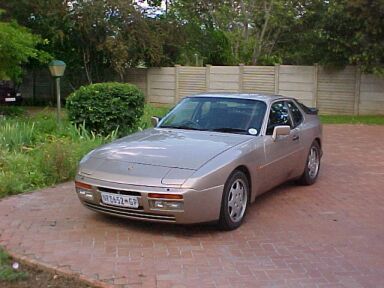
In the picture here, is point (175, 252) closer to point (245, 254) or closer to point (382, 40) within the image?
point (245, 254)

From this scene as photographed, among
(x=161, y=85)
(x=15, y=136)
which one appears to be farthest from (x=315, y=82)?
(x=15, y=136)

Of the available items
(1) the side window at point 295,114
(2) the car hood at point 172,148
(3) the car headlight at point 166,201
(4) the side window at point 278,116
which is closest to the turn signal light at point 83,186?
(2) the car hood at point 172,148

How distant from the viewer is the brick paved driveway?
14.4ft

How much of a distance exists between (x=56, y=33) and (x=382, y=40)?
42.2 feet

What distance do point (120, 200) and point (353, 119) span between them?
14.8 meters

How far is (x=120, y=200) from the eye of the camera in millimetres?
5270

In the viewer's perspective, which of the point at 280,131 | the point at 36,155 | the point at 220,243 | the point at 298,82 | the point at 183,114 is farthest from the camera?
the point at 298,82

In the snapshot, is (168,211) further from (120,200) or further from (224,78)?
(224,78)

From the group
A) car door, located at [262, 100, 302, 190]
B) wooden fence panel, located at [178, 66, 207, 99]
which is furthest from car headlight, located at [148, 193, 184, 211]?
wooden fence panel, located at [178, 66, 207, 99]

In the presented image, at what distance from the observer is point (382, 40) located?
1848 centimetres

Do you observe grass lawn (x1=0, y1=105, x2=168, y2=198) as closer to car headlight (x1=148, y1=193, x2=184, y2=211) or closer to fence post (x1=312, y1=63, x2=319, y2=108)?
car headlight (x1=148, y1=193, x2=184, y2=211)

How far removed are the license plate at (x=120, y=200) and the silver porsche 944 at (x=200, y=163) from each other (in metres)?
0.01

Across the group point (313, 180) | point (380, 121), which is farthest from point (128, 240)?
point (380, 121)

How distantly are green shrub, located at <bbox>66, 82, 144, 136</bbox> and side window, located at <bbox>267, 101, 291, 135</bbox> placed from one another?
12.9 feet
